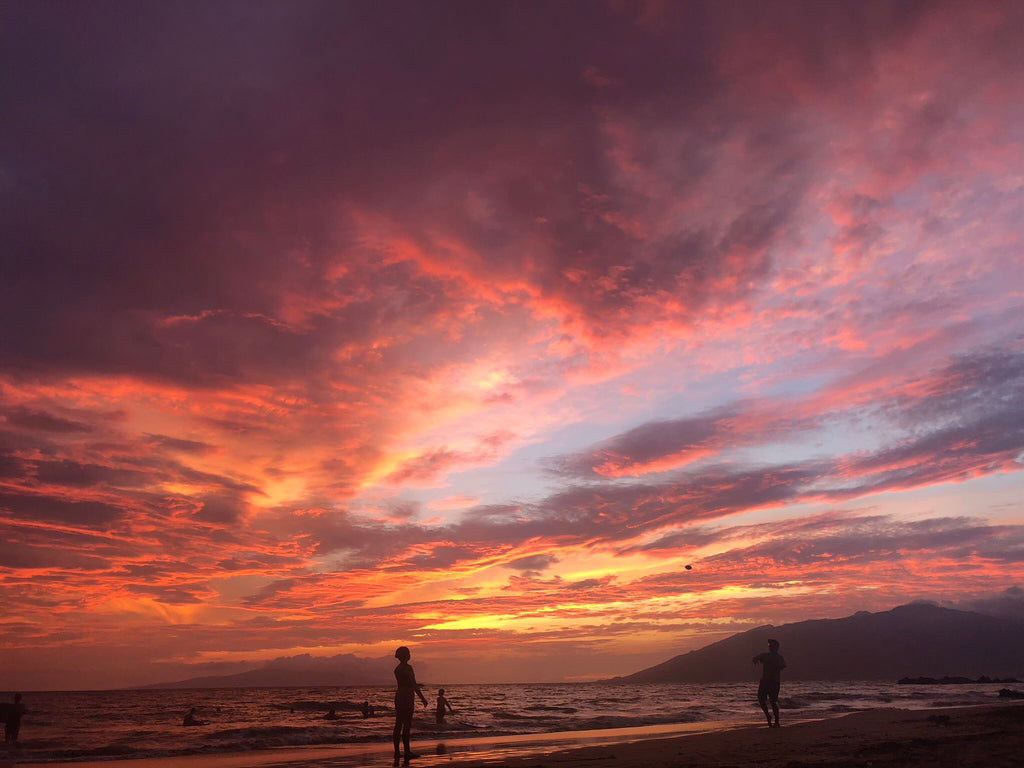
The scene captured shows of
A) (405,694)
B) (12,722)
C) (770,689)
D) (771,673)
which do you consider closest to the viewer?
(405,694)

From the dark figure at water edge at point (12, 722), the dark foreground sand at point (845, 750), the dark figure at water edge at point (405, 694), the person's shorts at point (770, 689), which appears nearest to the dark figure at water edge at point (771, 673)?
the person's shorts at point (770, 689)

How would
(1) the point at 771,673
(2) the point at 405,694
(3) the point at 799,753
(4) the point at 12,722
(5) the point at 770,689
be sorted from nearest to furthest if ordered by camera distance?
(3) the point at 799,753 → (2) the point at 405,694 → (1) the point at 771,673 → (5) the point at 770,689 → (4) the point at 12,722

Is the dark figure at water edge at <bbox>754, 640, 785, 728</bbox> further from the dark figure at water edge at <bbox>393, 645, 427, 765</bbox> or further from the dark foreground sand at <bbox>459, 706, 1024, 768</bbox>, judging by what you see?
the dark figure at water edge at <bbox>393, 645, 427, 765</bbox>

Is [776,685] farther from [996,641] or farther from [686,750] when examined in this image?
[996,641]

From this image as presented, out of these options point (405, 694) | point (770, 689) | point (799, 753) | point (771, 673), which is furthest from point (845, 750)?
point (405, 694)

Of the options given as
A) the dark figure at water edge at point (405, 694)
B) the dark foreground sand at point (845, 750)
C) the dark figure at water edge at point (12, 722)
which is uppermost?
the dark figure at water edge at point (405, 694)

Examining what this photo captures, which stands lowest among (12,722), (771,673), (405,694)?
(12,722)

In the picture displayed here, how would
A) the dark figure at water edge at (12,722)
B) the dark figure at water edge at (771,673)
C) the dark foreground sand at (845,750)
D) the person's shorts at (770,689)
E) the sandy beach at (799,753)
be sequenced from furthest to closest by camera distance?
the dark figure at water edge at (12,722) → the person's shorts at (770,689) → the dark figure at water edge at (771,673) → the sandy beach at (799,753) → the dark foreground sand at (845,750)

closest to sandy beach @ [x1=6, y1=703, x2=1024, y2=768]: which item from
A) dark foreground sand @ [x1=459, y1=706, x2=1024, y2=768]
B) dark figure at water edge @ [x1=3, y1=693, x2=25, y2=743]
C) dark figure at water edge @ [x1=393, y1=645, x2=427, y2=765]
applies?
dark foreground sand @ [x1=459, y1=706, x2=1024, y2=768]

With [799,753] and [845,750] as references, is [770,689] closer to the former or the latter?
[845,750]

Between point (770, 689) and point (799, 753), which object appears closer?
point (799, 753)

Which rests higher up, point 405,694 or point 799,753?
point 405,694

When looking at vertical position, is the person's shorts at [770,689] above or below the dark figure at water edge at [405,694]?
below

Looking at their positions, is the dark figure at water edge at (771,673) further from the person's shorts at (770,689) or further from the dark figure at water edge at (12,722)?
the dark figure at water edge at (12,722)
